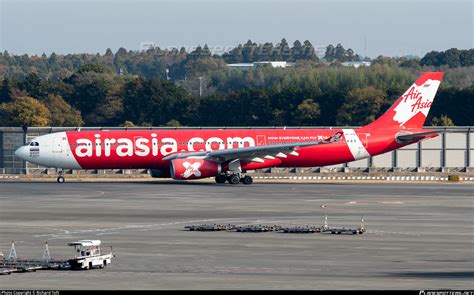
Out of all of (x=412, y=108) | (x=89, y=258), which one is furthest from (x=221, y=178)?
(x=89, y=258)

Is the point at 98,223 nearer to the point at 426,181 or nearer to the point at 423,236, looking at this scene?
the point at 423,236

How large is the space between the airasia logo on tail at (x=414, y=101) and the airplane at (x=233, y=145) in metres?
0.04

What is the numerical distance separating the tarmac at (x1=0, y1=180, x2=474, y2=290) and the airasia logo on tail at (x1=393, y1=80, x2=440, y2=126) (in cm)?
770

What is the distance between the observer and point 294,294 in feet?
78.1

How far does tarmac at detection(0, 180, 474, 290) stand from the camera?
2689cm

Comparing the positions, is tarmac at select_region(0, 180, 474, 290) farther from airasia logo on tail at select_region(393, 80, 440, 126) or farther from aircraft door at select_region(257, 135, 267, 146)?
airasia logo on tail at select_region(393, 80, 440, 126)

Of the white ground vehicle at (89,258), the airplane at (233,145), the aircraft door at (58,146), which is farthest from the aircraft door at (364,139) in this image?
the white ground vehicle at (89,258)

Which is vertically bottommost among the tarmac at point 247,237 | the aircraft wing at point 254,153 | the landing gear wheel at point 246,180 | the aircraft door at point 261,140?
the landing gear wheel at point 246,180

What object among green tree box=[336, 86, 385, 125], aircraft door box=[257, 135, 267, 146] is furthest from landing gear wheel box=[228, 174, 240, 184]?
green tree box=[336, 86, 385, 125]

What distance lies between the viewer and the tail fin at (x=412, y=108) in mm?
72875

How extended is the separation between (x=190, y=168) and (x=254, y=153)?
454cm

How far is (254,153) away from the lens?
6919 centimetres

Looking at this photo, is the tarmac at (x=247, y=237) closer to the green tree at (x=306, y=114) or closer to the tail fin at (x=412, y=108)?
the tail fin at (x=412, y=108)

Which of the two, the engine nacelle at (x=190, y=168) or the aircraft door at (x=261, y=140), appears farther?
the aircraft door at (x=261, y=140)
